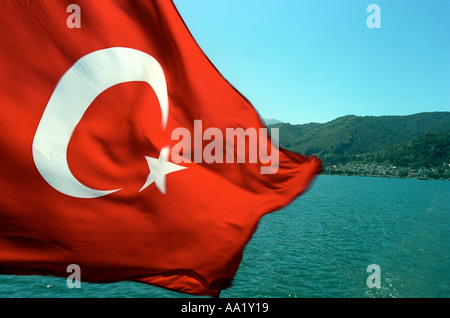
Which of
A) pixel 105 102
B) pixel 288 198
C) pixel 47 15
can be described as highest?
pixel 47 15

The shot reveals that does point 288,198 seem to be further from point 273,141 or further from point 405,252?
point 405,252

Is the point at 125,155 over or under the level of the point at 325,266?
over

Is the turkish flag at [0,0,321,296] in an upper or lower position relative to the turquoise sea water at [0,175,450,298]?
upper

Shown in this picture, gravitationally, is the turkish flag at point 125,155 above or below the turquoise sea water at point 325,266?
above

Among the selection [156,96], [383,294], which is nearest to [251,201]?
[156,96]

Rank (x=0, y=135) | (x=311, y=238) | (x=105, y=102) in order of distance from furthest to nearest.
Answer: (x=311, y=238), (x=105, y=102), (x=0, y=135)

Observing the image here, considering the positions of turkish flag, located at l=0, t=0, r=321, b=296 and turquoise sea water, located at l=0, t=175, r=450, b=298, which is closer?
turkish flag, located at l=0, t=0, r=321, b=296

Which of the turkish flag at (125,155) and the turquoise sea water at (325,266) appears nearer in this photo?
the turkish flag at (125,155)

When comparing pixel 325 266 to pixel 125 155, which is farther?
pixel 325 266
